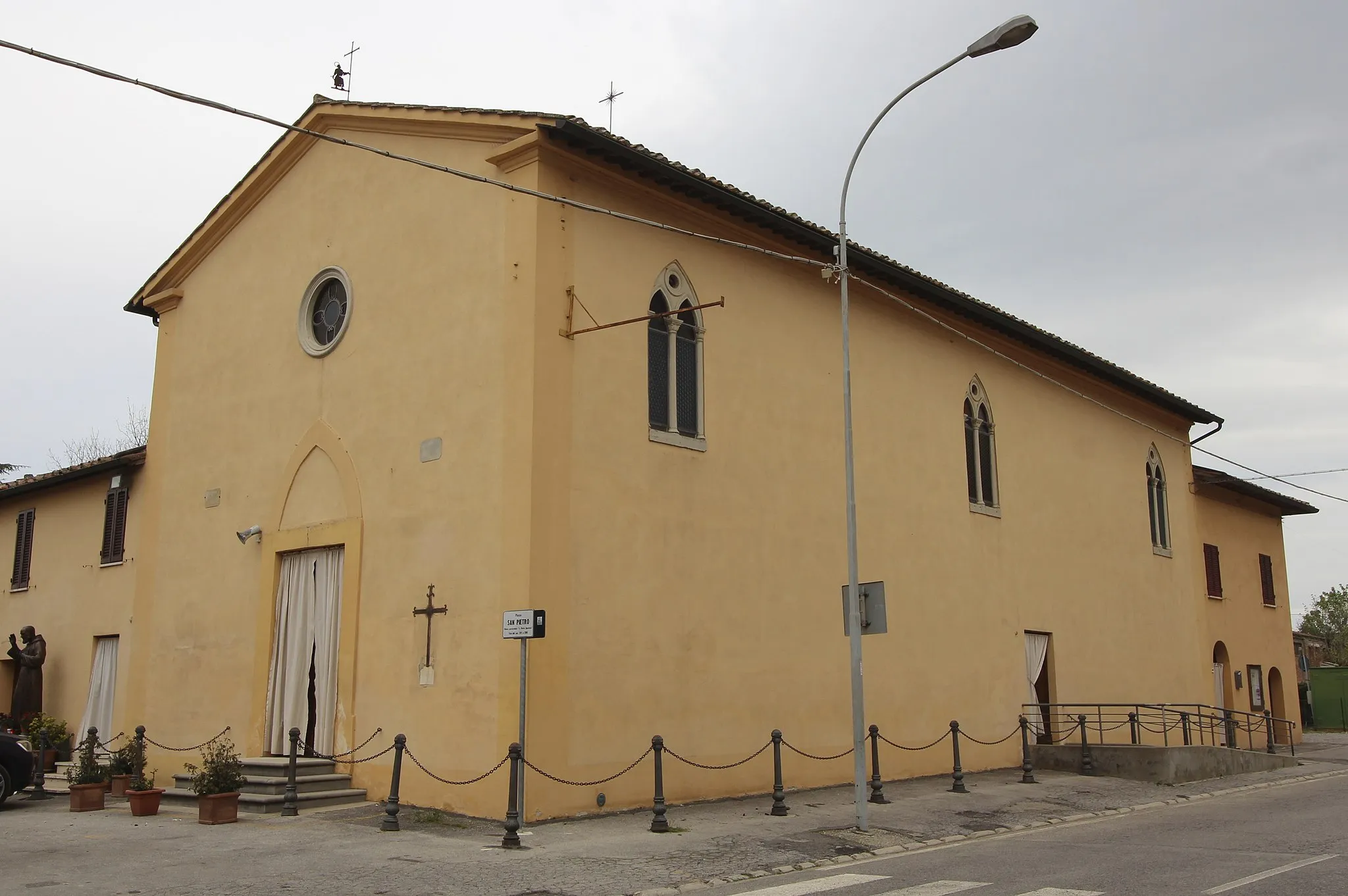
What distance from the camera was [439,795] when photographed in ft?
43.7

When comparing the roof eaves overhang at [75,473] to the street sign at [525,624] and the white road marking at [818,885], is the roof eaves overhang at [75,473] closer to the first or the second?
the street sign at [525,624]

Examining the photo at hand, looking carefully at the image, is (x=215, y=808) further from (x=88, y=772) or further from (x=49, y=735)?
(x=49, y=735)

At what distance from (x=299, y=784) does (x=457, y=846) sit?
144 inches

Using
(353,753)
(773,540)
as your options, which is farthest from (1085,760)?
(353,753)

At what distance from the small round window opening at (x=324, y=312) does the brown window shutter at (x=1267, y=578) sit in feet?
85.1

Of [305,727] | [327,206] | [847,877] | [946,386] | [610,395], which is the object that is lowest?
[847,877]

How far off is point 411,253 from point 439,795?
6.81m

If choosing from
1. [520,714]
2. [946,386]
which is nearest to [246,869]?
[520,714]

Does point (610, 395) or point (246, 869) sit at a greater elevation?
point (610, 395)

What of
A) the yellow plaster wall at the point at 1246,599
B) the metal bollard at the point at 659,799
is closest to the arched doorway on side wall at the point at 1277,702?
the yellow plaster wall at the point at 1246,599

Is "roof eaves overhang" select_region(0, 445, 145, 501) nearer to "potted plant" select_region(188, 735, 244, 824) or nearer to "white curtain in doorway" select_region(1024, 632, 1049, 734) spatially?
"potted plant" select_region(188, 735, 244, 824)

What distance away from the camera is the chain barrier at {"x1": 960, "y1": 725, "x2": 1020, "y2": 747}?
18703 mm

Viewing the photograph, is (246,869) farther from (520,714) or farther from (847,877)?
(847,877)

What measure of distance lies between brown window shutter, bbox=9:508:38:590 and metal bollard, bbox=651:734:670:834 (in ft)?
47.8
